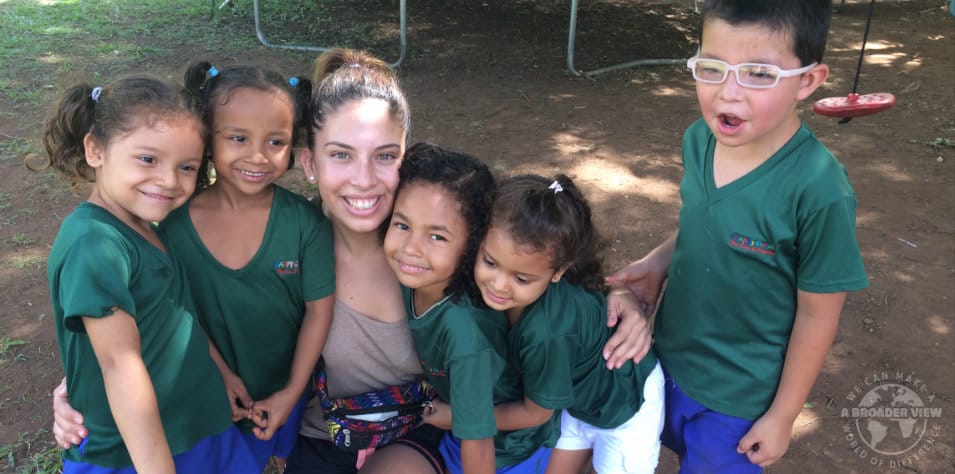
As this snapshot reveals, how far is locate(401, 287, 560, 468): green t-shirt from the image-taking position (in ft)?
5.83

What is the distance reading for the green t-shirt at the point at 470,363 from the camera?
178cm

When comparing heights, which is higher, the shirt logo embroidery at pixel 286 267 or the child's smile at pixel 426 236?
the child's smile at pixel 426 236

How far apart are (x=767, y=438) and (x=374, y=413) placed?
1051 mm

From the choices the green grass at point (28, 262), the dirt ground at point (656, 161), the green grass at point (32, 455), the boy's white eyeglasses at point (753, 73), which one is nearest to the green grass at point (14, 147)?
the dirt ground at point (656, 161)

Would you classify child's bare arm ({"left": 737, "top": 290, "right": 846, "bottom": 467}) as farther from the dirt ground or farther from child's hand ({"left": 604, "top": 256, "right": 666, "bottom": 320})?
the dirt ground

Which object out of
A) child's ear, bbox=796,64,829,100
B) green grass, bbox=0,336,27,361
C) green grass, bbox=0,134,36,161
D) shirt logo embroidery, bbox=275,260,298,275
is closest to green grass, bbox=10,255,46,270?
green grass, bbox=0,336,27,361

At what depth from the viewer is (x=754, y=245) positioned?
1.77m

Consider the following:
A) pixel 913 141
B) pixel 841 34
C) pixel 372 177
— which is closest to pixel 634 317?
pixel 372 177

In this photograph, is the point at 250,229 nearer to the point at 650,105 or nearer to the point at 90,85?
the point at 90,85

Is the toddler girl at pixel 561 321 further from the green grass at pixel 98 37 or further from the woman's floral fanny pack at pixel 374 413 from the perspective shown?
the green grass at pixel 98 37

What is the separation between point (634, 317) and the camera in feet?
6.62

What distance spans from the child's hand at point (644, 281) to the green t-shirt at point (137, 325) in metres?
1.22

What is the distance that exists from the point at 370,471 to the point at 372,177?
2.74 ft

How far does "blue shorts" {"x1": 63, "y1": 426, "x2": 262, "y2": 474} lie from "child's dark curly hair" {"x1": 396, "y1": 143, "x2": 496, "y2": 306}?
2.53 ft
